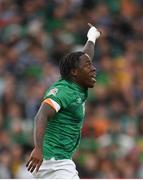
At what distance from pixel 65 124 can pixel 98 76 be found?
20.7ft

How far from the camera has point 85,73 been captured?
7375mm

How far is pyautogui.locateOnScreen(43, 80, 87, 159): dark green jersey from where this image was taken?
23.7 ft

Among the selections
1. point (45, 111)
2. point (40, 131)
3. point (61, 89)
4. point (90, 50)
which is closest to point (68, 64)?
point (61, 89)

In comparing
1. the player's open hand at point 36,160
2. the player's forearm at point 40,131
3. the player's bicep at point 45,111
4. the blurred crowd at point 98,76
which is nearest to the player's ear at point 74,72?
the player's bicep at point 45,111

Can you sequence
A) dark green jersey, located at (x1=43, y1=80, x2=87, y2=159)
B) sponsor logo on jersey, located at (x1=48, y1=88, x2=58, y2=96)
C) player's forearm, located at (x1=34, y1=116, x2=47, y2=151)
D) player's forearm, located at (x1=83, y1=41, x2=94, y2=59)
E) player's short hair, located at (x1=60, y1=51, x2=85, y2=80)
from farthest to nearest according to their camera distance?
player's forearm, located at (x1=83, y1=41, x2=94, y2=59) < player's short hair, located at (x1=60, y1=51, x2=85, y2=80) < dark green jersey, located at (x1=43, y1=80, x2=87, y2=159) < sponsor logo on jersey, located at (x1=48, y1=88, x2=58, y2=96) < player's forearm, located at (x1=34, y1=116, x2=47, y2=151)

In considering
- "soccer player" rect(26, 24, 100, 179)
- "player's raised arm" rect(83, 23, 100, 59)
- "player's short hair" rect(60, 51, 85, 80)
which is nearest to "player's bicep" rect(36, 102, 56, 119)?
"soccer player" rect(26, 24, 100, 179)

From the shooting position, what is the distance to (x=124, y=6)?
49.9 ft

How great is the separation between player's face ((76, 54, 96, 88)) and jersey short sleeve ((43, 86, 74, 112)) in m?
0.19

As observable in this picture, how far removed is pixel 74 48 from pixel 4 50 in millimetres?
1014

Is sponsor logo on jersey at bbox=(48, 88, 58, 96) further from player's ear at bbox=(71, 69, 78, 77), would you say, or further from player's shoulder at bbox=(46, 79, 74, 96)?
player's ear at bbox=(71, 69, 78, 77)

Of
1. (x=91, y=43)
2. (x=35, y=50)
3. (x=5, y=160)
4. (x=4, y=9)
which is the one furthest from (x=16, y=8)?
(x=91, y=43)

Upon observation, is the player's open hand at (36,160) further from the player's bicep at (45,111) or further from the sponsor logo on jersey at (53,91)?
the sponsor logo on jersey at (53,91)

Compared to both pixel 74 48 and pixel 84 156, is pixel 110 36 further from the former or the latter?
pixel 84 156

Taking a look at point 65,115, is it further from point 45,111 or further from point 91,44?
point 91,44
